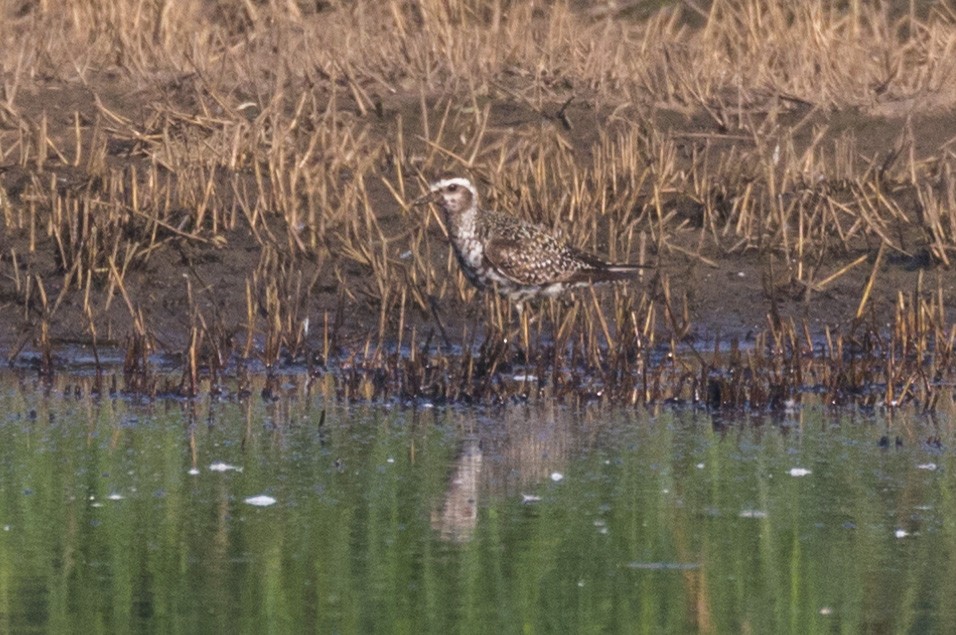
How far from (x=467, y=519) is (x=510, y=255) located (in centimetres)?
354

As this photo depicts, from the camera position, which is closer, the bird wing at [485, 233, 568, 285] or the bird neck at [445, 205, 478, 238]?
the bird wing at [485, 233, 568, 285]

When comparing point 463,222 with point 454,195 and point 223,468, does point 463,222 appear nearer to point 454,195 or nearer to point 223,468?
point 454,195

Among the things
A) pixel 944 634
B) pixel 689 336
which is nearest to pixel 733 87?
pixel 689 336

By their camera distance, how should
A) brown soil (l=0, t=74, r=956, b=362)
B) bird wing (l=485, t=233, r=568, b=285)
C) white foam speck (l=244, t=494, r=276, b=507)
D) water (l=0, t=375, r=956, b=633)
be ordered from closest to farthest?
water (l=0, t=375, r=956, b=633)
white foam speck (l=244, t=494, r=276, b=507)
bird wing (l=485, t=233, r=568, b=285)
brown soil (l=0, t=74, r=956, b=362)

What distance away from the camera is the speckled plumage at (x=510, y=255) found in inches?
400

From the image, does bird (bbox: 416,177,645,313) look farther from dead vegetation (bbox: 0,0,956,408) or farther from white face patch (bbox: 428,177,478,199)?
dead vegetation (bbox: 0,0,956,408)

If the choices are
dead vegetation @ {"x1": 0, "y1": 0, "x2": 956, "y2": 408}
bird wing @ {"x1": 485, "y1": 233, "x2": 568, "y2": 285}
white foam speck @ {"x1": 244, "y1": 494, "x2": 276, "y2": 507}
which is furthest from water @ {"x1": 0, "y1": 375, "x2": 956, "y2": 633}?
bird wing @ {"x1": 485, "y1": 233, "x2": 568, "y2": 285}

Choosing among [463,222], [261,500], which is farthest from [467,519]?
[463,222]

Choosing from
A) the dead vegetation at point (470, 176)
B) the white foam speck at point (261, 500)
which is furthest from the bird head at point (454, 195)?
the white foam speck at point (261, 500)

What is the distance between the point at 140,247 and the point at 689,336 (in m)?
3.12

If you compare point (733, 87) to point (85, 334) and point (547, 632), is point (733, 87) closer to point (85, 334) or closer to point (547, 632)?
point (85, 334)

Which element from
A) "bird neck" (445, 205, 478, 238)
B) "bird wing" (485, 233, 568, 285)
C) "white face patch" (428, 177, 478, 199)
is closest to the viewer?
"bird wing" (485, 233, 568, 285)

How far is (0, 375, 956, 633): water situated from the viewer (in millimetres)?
5664

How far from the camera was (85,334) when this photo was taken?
10531mm
